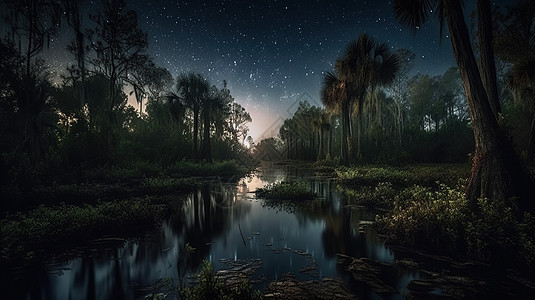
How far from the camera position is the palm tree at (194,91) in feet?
89.9

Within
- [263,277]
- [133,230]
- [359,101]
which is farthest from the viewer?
[359,101]

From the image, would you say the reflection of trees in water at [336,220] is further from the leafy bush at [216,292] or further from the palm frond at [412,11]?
the palm frond at [412,11]

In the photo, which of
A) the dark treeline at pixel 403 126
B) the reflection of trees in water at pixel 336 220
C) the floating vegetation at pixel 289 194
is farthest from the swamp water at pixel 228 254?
the dark treeline at pixel 403 126

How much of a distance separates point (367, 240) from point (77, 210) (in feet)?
Result: 29.6

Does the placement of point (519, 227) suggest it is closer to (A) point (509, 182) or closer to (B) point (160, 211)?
(A) point (509, 182)

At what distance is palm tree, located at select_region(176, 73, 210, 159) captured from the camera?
2739 cm

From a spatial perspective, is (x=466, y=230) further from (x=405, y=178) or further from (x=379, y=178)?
(x=379, y=178)

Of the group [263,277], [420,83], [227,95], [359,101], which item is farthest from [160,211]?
[420,83]

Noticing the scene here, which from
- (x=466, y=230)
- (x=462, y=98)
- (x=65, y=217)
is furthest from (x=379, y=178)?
(x=462, y=98)

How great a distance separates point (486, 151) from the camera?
6191mm

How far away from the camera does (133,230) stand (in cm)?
726

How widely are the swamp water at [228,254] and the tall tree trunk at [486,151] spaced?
3.16 metres

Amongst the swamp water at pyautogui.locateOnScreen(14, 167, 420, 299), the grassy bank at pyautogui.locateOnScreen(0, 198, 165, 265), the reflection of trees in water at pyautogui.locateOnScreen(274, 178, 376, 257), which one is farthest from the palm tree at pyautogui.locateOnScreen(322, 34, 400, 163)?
the grassy bank at pyautogui.locateOnScreen(0, 198, 165, 265)

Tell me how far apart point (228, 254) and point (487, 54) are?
9469 millimetres
